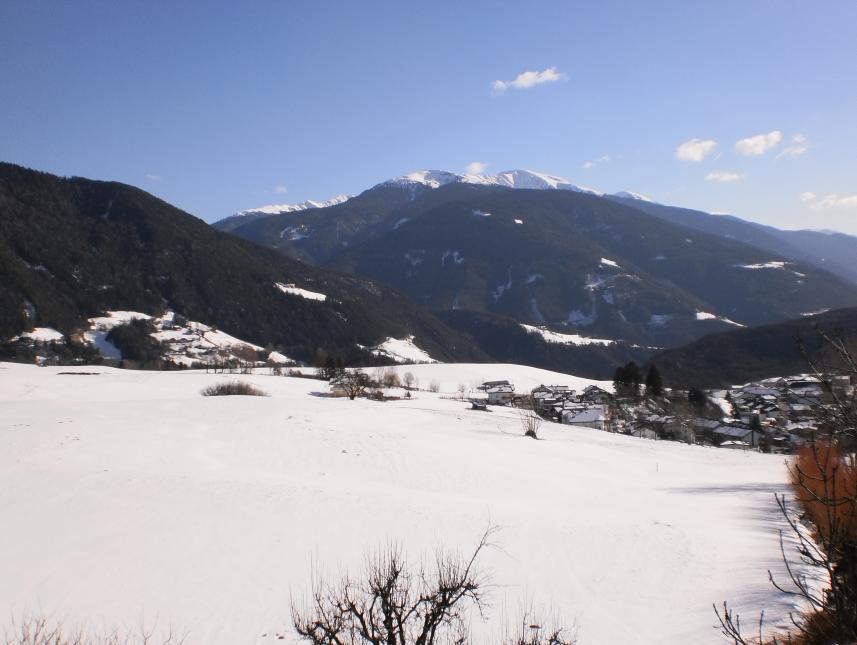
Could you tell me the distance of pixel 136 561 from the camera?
12.9m

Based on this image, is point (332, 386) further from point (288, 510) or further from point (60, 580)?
point (60, 580)

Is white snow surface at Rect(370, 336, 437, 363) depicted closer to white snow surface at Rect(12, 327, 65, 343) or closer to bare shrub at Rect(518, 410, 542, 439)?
white snow surface at Rect(12, 327, 65, 343)

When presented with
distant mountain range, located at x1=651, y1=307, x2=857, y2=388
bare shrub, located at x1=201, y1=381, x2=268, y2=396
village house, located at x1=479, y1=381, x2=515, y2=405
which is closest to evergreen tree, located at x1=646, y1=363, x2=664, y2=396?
village house, located at x1=479, y1=381, x2=515, y2=405

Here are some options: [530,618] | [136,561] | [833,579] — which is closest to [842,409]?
[833,579]

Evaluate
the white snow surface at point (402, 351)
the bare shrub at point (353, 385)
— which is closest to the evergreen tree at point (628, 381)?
the bare shrub at point (353, 385)

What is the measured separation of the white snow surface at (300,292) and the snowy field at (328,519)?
14869 centimetres

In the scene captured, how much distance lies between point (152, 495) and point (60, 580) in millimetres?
6544

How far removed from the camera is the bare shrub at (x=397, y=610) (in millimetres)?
6137

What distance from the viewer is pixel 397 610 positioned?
24.6 feet

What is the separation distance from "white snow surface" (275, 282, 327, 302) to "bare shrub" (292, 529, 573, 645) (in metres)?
175

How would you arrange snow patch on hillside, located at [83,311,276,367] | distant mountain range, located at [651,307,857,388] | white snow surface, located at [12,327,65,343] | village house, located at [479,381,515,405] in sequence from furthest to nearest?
snow patch on hillside, located at [83,311,276,367]
distant mountain range, located at [651,307,857,388]
white snow surface, located at [12,327,65,343]
village house, located at [479,381,515,405]

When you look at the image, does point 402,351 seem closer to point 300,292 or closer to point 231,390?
point 300,292

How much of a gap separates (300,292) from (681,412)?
143232mm

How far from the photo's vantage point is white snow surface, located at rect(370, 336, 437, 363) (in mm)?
162163
